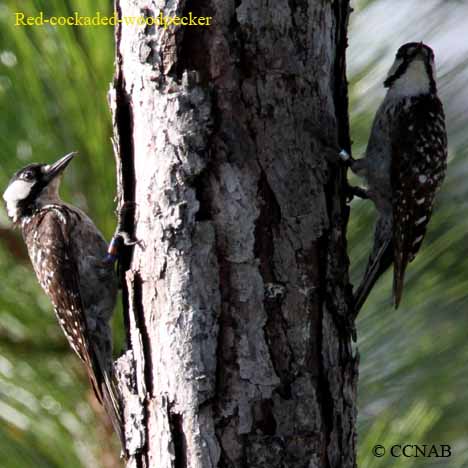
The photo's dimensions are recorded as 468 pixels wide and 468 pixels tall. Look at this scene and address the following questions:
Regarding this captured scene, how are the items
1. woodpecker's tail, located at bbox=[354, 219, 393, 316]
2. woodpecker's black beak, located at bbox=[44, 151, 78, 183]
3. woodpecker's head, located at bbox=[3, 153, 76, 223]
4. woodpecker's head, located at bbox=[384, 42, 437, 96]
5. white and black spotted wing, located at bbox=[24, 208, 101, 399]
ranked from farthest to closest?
1. woodpecker's head, located at bbox=[384, 42, 437, 96]
2. white and black spotted wing, located at bbox=[24, 208, 101, 399]
3. woodpecker's tail, located at bbox=[354, 219, 393, 316]
4. woodpecker's head, located at bbox=[3, 153, 76, 223]
5. woodpecker's black beak, located at bbox=[44, 151, 78, 183]

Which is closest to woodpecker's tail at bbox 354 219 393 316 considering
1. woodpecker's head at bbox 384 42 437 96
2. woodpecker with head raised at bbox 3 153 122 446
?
Result: woodpecker's head at bbox 384 42 437 96

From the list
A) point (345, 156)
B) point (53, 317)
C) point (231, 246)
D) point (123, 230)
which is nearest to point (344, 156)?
point (345, 156)

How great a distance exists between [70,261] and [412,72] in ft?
4.59

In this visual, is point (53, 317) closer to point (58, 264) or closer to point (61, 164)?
point (61, 164)

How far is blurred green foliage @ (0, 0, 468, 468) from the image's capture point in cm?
169

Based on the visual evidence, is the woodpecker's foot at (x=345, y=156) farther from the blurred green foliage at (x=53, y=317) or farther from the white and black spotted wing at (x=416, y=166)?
the white and black spotted wing at (x=416, y=166)

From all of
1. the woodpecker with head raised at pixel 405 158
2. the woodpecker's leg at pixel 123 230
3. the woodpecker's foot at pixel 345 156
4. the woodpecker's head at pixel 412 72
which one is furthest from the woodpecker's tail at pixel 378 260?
the woodpecker's leg at pixel 123 230

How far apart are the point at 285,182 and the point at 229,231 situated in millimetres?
169

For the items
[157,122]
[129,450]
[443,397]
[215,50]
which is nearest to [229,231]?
[157,122]

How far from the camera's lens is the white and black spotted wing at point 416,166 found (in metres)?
2.41

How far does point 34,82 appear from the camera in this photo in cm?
168

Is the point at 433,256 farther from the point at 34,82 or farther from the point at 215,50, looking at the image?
the point at 34,82

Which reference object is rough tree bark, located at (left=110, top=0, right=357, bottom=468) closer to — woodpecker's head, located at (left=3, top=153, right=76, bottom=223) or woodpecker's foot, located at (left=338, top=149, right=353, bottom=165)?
woodpecker's foot, located at (left=338, top=149, right=353, bottom=165)

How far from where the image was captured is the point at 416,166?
2656mm
